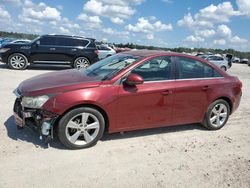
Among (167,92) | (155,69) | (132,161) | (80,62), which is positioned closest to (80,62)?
(80,62)

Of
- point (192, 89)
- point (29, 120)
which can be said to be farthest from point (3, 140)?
point (192, 89)

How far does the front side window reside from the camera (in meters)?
5.00

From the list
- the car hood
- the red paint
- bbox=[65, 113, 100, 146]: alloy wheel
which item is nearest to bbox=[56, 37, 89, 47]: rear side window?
the red paint

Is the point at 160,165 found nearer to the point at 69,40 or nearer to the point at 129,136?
the point at 129,136

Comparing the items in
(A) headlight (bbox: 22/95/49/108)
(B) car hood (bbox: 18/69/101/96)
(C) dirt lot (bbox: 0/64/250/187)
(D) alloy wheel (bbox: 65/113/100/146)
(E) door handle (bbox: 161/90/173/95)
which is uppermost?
(B) car hood (bbox: 18/69/101/96)

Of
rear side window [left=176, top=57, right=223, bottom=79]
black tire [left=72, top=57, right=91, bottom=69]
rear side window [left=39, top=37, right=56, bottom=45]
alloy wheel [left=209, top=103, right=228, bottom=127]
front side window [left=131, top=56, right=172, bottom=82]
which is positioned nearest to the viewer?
front side window [left=131, top=56, right=172, bottom=82]

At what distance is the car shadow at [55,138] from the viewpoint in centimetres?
464

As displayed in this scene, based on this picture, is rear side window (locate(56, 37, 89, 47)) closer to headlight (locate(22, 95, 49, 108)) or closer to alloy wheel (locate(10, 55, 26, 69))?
alloy wheel (locate(10, 55, 26, 69))

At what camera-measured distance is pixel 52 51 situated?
46.5ft

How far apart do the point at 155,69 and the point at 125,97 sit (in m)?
0.85

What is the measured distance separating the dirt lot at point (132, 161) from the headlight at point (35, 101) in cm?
65

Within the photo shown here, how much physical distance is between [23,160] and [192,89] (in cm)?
316

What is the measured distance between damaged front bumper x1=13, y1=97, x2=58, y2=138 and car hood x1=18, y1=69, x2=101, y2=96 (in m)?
0.27

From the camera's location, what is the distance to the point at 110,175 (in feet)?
12.5
